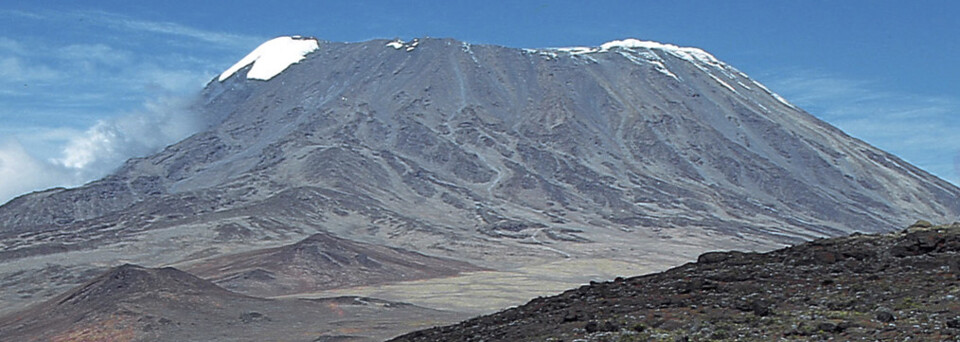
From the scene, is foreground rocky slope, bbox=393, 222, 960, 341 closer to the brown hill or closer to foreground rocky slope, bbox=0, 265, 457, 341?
foreground rocky slope, bbox=0, 265, 457, 341

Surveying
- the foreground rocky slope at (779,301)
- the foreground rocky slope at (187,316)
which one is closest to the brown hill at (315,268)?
the foreground rocky slope at (187,316)

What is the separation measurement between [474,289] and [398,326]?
43.3 m

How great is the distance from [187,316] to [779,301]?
2979 inches

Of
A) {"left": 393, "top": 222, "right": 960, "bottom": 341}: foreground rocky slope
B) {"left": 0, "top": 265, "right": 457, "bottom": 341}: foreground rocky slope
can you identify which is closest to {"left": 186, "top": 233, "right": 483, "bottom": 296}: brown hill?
{"left": 0, "top": 265, "right": 457, "bottom": 341}: foreground rocky slope

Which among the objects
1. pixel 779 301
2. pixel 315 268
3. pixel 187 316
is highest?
pixel 315 268

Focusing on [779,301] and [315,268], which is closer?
[779,301]

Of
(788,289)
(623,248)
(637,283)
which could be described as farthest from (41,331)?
(623,248)

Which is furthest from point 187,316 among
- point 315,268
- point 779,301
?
point 779,301

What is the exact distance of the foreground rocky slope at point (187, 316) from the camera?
A: 82500 millimetres

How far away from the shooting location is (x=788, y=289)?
23.4 meters

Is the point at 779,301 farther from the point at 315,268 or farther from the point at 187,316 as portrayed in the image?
the point at 315,268

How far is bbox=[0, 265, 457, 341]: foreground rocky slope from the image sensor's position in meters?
82.5

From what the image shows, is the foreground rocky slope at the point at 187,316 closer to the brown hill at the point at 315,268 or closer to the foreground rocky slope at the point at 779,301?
the brown hill at the point at 315,268

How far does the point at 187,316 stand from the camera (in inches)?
3519
